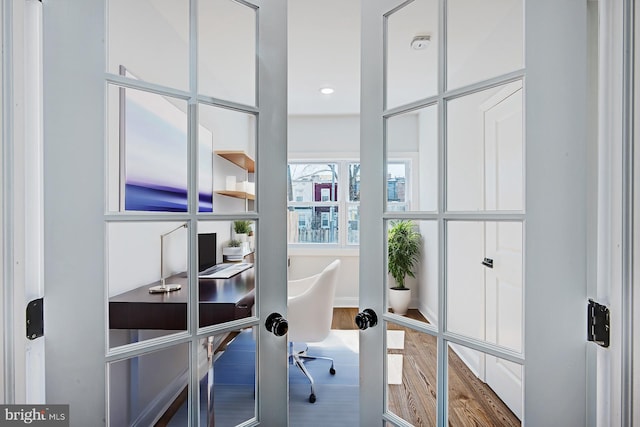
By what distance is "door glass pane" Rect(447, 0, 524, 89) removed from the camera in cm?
81

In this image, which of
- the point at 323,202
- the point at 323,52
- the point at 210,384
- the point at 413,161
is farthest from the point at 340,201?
the point at 210,384

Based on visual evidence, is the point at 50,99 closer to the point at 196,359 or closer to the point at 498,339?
the point at 196,359

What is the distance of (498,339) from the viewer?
84 cm

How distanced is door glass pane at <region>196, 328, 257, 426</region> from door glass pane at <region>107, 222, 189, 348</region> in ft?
0.48

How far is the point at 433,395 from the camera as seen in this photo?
3.13 ft

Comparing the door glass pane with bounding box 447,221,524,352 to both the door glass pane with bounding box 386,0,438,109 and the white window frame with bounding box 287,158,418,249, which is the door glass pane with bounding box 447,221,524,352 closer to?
the door glass pane with bounding box 386,0,438,109

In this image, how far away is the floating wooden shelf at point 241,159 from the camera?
1.00 m

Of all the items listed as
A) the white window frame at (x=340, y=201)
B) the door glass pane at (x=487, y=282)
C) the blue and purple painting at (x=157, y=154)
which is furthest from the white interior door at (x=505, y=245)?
the white window frame at (x=340, y=201)

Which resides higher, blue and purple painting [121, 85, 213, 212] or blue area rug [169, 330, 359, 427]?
blue and purple painting [121, 85, 213, 212]

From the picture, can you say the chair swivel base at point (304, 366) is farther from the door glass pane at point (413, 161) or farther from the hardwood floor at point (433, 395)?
the door glass pane at point (413, 161)

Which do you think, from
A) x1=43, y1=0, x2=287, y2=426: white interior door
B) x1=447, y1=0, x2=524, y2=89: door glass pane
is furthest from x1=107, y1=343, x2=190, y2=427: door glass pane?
x1=447, y1=0, x2=524, y2=89: door glass pane

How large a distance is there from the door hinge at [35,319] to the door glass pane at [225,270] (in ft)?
1.12

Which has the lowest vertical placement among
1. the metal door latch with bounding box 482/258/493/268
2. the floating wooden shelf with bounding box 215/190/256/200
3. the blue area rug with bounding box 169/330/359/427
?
the blue area rug with bounding box 169/330/359/427

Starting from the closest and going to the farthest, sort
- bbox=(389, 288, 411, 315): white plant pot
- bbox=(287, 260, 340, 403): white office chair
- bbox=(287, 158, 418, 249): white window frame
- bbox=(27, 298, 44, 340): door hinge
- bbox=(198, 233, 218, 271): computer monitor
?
bbox=(27, 298, 44, 340): door hinge, bbox=(198, 233, 218, 271): computer monitor, bbox=(389, 288, 411, 315): white plant pot, bbox=(287, 260, 340, 403): white office chair, bbox=(287, 158, 418, 249): white window frame
